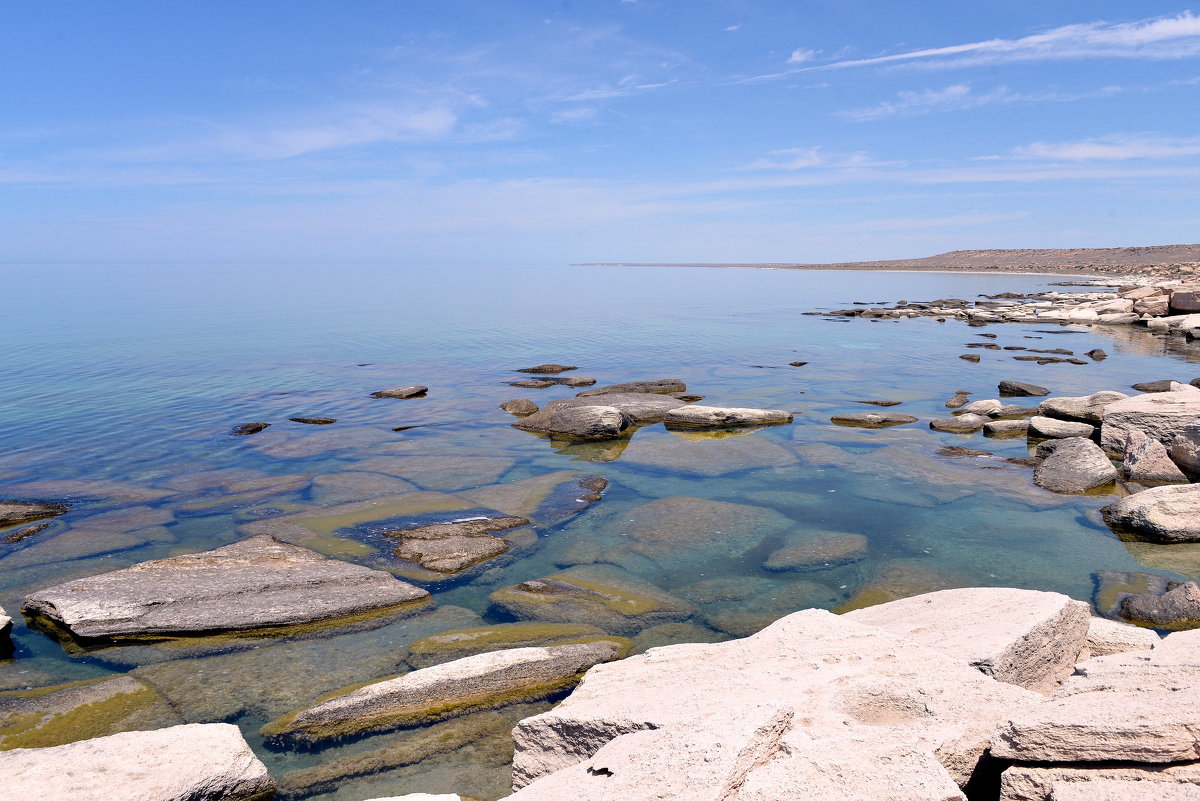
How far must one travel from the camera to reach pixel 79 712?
7379 millimetres

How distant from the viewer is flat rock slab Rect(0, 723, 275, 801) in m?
5.53

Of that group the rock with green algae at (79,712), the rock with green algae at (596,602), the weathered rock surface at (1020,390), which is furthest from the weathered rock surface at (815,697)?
the weathered rock surface at (1020,390)

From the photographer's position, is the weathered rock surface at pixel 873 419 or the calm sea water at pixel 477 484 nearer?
the calm sea water at pixel 477 484

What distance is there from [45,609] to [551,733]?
284 inches

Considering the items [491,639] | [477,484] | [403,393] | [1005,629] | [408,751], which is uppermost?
[1005,629]

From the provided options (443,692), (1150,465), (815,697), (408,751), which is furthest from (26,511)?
(1150,465)

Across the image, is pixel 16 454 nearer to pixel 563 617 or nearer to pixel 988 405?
pixel 563 617

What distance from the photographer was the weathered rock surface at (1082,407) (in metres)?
18.8

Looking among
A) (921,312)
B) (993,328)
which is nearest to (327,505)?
(993,328)

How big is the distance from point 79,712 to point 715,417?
1532 centimetres

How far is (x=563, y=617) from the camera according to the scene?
943 cm

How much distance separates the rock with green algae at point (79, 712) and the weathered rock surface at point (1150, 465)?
16865 millimetres

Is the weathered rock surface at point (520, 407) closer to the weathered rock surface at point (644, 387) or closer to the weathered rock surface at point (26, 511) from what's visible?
the weathered rock surface at point (644, 387)

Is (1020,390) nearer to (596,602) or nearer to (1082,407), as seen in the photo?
(1082,407)
